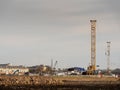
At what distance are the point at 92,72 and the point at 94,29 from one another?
1924 centimetres

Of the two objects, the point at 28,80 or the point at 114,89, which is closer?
the point at 114,89

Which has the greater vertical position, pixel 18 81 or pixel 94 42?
pixel 94 42

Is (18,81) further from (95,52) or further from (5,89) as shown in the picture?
(95,52)

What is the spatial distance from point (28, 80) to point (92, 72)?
197 feet

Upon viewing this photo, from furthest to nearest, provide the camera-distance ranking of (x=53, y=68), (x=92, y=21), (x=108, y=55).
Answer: (x=53, y=68), (x=108, y=55), (x=92, y=21)

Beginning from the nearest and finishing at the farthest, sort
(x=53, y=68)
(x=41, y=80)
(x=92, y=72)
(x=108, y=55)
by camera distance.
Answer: (x=41, y=80), (x=92, y=72), (x=108, y=55), (x=53, y=68)

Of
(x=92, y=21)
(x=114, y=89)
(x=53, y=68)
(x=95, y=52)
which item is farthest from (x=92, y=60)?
(x=114, y=89)

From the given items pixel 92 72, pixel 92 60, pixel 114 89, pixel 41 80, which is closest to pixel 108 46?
pixel 92 60

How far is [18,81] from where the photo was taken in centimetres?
8438

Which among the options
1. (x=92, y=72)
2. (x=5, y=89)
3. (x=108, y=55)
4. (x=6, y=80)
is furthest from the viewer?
(x=108, y=55)

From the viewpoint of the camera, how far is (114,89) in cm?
5809

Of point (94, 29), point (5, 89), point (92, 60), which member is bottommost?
point (5, 89)

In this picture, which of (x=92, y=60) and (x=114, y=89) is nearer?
(x=114, y=89)

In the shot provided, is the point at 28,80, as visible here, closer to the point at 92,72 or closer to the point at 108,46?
the point at 92,72
